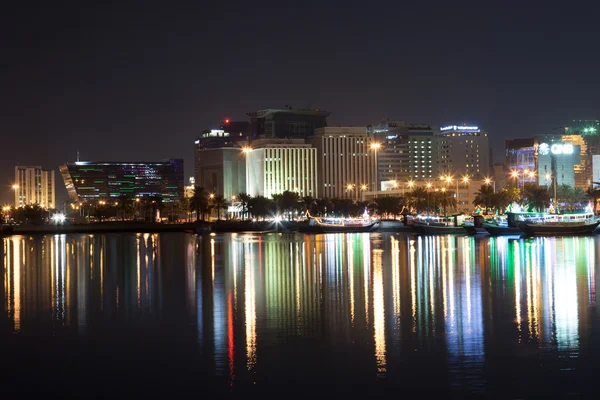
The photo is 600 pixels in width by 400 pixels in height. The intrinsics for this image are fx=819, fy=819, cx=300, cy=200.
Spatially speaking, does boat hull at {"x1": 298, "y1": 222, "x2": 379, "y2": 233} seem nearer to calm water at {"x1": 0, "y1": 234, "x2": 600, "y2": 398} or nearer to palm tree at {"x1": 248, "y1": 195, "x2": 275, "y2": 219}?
palm tree at {"x1": 248, "y1": 195, "x2": 275, "y2": 219}

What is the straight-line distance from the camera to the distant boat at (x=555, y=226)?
79550 millimetres

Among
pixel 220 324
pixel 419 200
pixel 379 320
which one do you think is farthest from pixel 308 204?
pixel 220 324

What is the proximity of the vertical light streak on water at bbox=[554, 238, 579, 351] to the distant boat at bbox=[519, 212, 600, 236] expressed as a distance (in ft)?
138

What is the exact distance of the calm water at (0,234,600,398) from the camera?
14867 mm

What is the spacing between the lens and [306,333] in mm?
19562

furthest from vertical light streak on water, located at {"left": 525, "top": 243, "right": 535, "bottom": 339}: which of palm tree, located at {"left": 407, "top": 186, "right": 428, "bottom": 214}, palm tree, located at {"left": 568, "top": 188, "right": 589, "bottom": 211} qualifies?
palm tree, located at {"left": 568, "top": 188, "right": 589, "bottom": 211}

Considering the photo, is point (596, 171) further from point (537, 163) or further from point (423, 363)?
point (423, 363)

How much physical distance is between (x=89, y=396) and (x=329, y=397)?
419 cm

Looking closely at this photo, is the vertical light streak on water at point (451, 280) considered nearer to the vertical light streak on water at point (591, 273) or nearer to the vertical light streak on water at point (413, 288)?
the vertical light streak on water at point (413, 288)

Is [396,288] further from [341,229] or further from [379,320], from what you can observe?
[341,229]

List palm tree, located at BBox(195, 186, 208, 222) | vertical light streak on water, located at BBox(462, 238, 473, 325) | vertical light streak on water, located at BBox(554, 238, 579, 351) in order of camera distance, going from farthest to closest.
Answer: palm tree, located at BBox(195, 186, 208, 222) → vertical light streak on water, located at BBox(462, 238, 473, 325) → vertical light streak on water, located at BBox(554, 238, 579, 351)

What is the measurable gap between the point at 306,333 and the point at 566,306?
8.19 meters

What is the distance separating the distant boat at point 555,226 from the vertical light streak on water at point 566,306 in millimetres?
42009

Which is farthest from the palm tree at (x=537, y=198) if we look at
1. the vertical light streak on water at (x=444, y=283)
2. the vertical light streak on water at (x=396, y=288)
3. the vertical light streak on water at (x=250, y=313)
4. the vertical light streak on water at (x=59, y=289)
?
the vertical light streak on water at (x=250, y=313)
